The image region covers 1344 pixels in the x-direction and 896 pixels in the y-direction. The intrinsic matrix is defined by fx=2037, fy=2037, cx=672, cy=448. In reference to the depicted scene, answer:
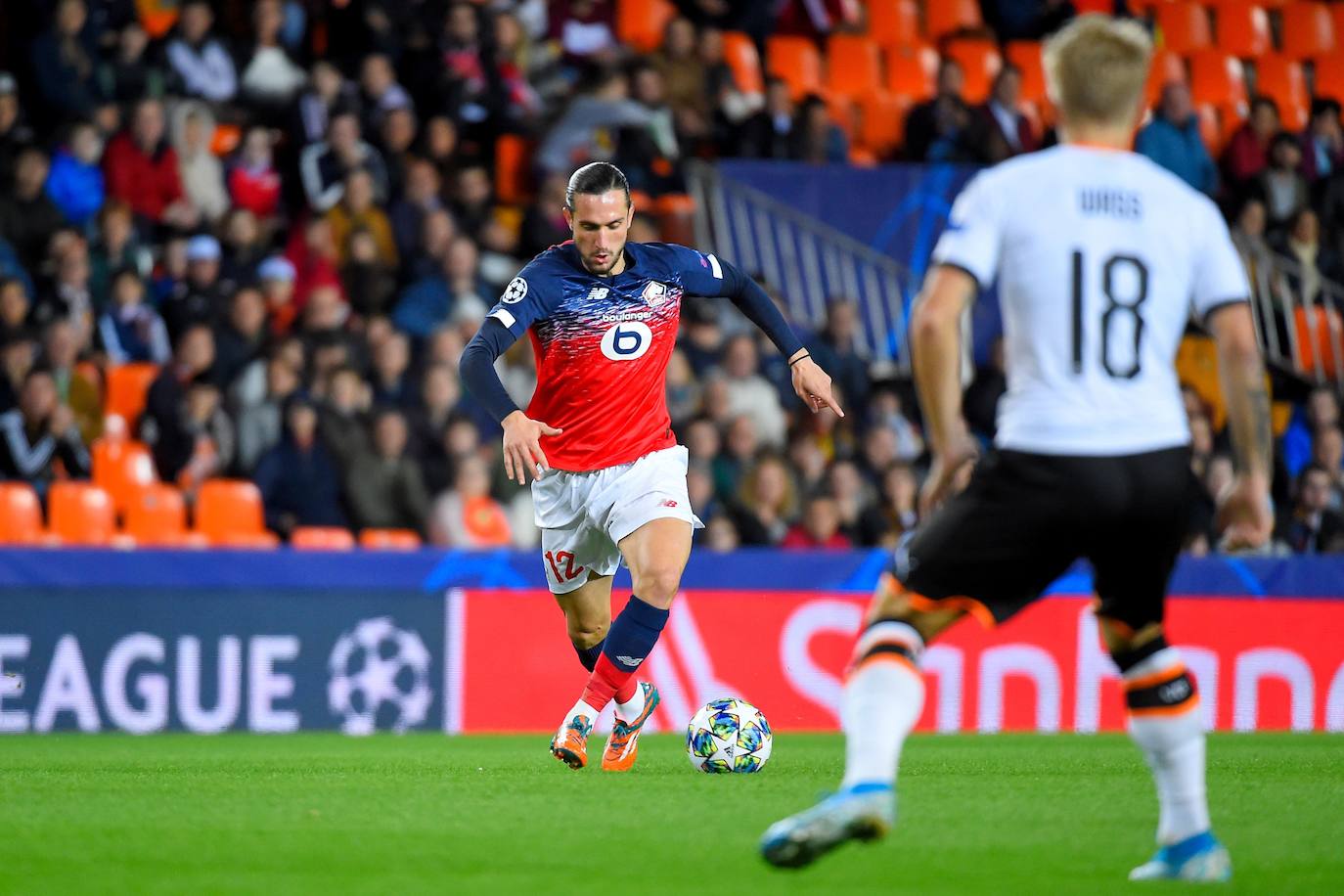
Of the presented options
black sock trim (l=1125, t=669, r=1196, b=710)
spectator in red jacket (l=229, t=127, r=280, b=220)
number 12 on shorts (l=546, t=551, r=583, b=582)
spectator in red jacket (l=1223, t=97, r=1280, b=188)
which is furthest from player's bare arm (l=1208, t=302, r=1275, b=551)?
spectator in red jacket (l=1223, t=97, r=1280, b=188)

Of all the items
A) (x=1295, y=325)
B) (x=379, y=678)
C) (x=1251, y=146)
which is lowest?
(x=379, y=678)

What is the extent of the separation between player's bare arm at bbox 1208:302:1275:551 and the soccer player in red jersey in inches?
113

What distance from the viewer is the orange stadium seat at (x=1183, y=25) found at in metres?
20.2

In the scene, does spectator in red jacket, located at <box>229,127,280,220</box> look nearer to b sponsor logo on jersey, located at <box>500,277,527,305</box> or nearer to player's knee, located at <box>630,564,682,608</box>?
b sponsor logo on jersey, located at <box>500,277,527,305</box>

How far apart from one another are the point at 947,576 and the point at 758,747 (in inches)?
126

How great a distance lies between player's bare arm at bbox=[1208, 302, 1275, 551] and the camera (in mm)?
4711

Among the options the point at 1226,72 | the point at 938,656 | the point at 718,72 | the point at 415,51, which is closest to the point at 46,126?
the point at 415,51

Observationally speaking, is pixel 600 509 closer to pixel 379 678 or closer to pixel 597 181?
pixel 597 181

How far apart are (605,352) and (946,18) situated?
12589mm

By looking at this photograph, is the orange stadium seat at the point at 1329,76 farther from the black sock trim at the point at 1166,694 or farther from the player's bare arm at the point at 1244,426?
the black sock trim at the point at 1166,694

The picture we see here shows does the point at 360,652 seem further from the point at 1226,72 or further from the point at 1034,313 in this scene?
the point at 1226,72

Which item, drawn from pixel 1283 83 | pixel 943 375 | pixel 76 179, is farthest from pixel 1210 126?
pixel 943 375

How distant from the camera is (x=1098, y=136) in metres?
4.76

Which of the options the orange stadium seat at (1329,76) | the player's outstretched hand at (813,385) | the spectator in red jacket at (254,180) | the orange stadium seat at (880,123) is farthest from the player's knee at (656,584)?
the orange stadium seat at (1329,76)
